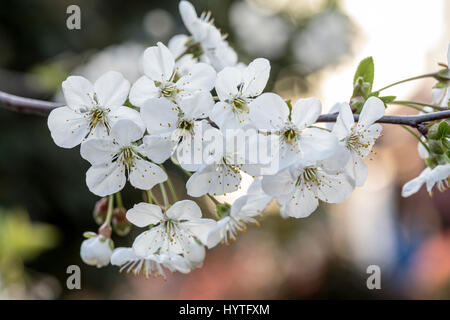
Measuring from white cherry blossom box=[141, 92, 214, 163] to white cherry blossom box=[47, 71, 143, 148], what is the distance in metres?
0.06

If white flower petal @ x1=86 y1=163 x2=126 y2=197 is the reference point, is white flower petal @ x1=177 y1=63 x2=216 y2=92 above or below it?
above

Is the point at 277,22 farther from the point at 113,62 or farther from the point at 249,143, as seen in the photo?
the point at 249,143

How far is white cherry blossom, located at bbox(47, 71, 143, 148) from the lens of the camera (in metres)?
0.67

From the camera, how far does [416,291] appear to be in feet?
15.1

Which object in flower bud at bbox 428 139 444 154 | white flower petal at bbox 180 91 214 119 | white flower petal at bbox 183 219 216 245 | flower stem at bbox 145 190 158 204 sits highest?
white flower petal at bbox 180 91 214 119

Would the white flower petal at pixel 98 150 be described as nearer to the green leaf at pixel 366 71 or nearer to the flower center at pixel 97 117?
the flower center at pixel 97 117

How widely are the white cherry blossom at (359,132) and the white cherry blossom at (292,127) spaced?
31mm

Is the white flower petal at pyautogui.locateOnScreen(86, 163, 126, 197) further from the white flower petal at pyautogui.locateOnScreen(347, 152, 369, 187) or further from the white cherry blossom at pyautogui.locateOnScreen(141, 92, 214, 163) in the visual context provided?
the white flower petal at pyautogui.locateOnScreen(347, 152, 369, 187)

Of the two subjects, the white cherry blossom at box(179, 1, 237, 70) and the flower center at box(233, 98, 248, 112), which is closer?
the flower center at box(233, 98, 248, 112)

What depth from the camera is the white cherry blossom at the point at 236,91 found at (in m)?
0.63

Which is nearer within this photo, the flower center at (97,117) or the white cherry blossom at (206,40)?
the flower center at (97,117)

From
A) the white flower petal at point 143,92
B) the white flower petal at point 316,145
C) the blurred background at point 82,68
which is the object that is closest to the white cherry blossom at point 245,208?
the white flower petal at point 316,145

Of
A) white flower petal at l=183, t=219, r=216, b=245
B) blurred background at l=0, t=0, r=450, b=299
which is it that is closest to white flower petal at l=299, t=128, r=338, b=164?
white flower petal at l=183, t=219, r=216, b=245

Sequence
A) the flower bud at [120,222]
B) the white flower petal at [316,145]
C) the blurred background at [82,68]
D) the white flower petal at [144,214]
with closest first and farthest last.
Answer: the white flower petal at [316,145]
the white flower petal at [144,214]
the flower bud at [120,222]
the blurred background at [82,68]
